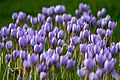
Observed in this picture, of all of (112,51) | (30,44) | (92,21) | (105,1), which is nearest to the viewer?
(112,51)

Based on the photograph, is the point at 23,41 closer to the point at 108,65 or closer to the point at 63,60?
the point at 63,60

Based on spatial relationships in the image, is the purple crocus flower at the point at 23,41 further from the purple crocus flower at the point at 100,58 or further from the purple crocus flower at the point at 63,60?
the purple crocus flower at the point at 100,58

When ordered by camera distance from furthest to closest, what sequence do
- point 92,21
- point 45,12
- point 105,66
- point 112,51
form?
point 45,12, point 92,21, point 112,51, point 105,66

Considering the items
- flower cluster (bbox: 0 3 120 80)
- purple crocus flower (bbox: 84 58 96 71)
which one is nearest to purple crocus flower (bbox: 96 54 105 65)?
flower cluster (bbox: 0 3 120 80)

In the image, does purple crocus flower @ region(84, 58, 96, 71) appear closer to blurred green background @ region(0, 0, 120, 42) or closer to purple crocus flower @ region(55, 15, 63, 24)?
purple crocus flower @ region(55, 15, 63, 24)

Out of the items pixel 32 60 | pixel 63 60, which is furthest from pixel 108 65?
pixel 32 60

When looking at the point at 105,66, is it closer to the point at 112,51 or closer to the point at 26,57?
the point at 112,51

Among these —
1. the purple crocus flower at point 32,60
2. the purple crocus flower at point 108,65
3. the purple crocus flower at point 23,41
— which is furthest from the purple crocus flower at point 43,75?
the purple crocus flower at point 23,41

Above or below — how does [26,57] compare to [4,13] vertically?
below

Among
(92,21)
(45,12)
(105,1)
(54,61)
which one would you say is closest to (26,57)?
(54,61)
